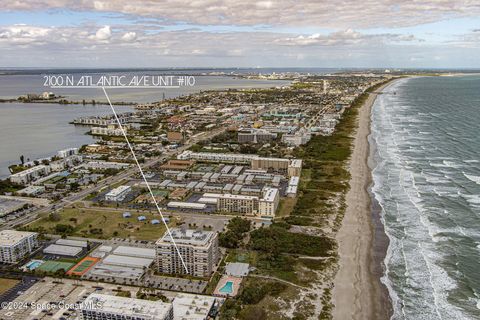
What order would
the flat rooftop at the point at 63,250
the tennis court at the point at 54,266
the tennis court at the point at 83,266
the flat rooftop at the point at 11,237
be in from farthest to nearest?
the flat rooftop at the point at 63,250, the flat rooftop at the point at 11,237, the tennis court at the point at 54,266, the tennis court at the point at 83,266

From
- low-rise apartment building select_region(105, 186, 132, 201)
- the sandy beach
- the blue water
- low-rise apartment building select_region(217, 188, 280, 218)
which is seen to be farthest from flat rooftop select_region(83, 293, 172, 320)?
low-rise apartment building select_region(105, 186, 132, 201)

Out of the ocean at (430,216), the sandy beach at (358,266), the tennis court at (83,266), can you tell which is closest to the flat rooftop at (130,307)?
→ the tennis court at (83,266)

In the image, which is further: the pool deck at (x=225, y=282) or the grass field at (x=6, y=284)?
the grass field at (x=6, y=284)

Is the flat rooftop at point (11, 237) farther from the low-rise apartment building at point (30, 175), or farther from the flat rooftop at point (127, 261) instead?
the low-rise apartment building at point (30, 175)

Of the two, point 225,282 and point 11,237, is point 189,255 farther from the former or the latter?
point 11,237

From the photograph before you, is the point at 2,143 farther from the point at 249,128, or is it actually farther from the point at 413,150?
the point at 413,150

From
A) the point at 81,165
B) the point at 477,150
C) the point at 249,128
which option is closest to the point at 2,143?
the point at 81,165
